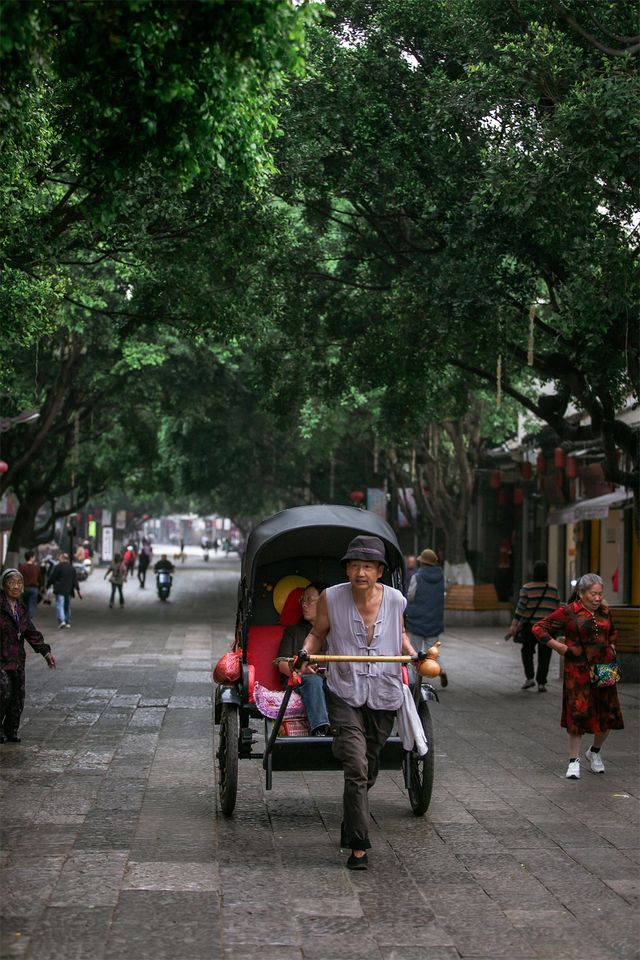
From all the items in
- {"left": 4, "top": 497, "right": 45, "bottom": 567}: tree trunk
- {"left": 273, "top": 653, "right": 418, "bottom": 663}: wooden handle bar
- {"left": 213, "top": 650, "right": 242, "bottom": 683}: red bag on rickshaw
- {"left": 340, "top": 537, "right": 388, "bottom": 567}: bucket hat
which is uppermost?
{"left": 4, "top": 497, "right": 45, "bottom": 567}: tree trunk

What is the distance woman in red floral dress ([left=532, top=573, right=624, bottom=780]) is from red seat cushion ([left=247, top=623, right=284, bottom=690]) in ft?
6.39

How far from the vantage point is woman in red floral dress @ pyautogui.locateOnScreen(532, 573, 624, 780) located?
33.1 ft

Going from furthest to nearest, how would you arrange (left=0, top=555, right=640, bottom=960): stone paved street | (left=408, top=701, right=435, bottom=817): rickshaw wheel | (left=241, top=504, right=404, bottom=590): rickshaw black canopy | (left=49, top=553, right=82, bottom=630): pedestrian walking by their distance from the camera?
1. (left=49, top=553, right=82, bottom=630): pedestrian walking
2. (left=241, top=504, right=404, bottom=590): rickshaw black canopy
3. (left=408, top=701, right=435, bottom=817): rickshaw wheel
4. (left=0, top=555, right=640, bottom=960): stone paved street

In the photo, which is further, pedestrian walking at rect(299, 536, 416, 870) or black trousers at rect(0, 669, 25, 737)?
black trousers at rect(0, 669, 25, 737)

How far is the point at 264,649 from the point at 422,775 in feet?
A: 6.31

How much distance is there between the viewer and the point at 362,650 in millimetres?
7465

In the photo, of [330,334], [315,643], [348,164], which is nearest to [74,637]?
→ [330,334]

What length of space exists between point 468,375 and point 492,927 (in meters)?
17.2

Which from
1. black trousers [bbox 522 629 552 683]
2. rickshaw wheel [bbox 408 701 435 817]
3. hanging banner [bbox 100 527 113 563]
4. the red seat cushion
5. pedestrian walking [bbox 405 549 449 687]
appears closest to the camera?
rickshaw wheel [bbox 408 701 435 817]

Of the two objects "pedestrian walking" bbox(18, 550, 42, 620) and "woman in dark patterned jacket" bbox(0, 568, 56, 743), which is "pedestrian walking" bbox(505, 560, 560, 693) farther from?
"pedestrian walking" bbox(18, 550, 42, 620)

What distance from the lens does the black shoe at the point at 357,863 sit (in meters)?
6.94

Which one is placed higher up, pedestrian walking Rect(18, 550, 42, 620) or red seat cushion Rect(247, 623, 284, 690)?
pedestrian walking Rect(18, 550, 42, 620)

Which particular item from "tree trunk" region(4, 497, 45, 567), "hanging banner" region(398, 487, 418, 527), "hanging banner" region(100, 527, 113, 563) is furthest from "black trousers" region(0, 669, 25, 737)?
"hanging banner" region(100, 527, 113, 563)

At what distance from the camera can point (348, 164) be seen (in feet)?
55.3
